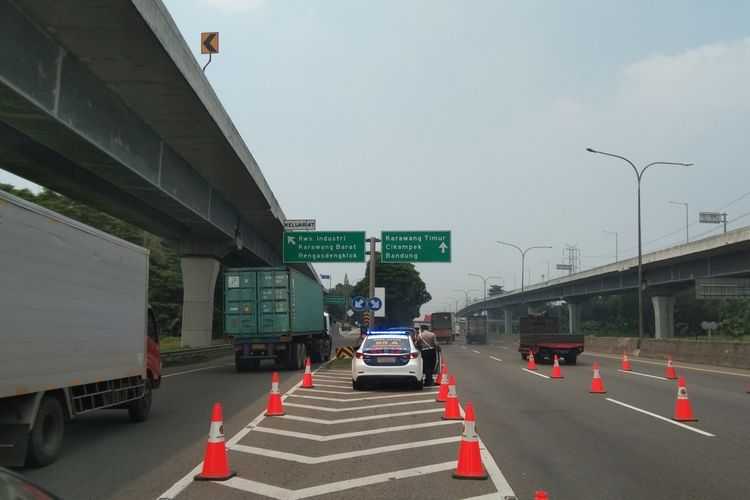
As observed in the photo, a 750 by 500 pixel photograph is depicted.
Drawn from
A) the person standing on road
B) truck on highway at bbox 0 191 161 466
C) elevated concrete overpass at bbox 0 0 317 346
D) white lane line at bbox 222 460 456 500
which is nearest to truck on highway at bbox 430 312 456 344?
elevated concrete overpass at bbox 0 0 317 346

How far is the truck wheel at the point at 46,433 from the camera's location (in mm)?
8508

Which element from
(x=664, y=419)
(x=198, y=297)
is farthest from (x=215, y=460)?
(x=198, y=297)

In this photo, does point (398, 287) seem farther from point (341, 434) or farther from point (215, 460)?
point (215, 460)

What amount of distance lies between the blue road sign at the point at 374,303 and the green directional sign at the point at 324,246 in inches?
91.1

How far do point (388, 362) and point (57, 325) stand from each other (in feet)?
32.1

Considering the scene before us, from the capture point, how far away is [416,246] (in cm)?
3678

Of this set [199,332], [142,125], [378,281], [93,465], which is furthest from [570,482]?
[378,281]

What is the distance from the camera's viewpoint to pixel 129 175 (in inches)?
711

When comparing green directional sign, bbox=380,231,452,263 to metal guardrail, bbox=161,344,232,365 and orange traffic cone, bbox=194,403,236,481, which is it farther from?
orange traffic cone, bbox=194,403,236,481

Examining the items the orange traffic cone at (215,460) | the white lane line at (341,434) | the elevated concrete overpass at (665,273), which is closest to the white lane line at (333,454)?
the white lane line at (341,434)

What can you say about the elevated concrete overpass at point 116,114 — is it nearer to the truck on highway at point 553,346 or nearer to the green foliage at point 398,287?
the truck on highway at point 553,346

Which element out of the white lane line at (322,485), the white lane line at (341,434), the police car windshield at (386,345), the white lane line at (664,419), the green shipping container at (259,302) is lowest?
the white lane line at (322,485)

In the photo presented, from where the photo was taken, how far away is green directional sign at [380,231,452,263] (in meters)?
36.5

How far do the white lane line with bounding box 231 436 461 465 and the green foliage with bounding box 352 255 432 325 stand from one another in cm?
7798
